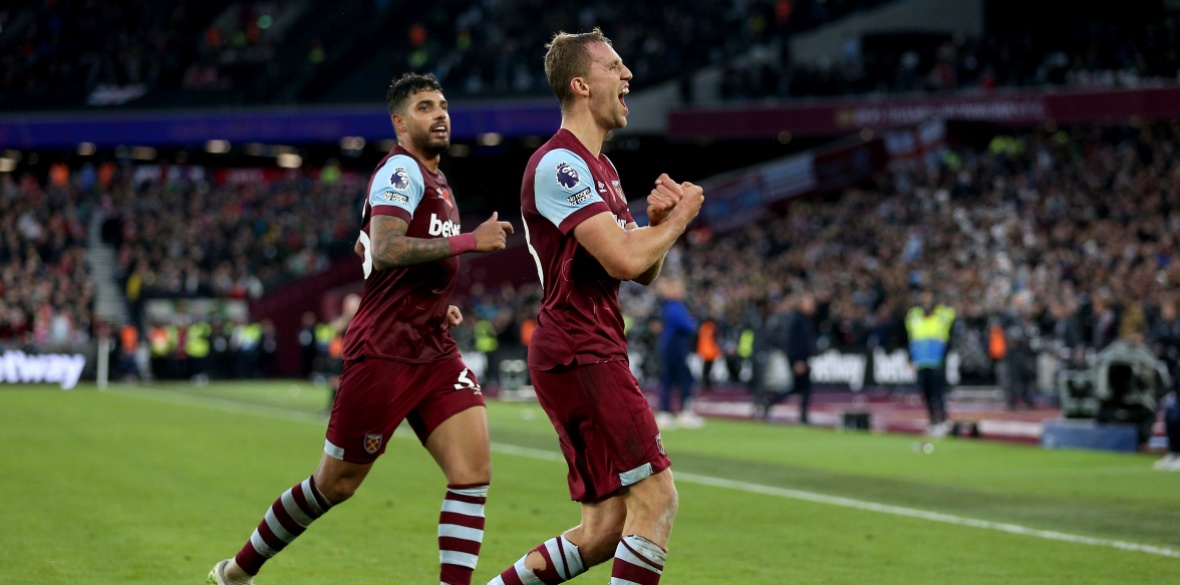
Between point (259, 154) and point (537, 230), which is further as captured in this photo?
point (259, 154)

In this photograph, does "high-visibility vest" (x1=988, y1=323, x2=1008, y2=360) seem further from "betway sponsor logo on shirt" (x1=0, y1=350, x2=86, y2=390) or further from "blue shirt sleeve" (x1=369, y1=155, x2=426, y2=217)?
"blue shirt sleeve" (x1=369, y1=155, x2=426, y2=217)

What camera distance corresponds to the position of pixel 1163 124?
124 ft

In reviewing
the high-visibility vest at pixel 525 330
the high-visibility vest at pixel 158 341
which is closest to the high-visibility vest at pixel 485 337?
the high-visibility vest at pixel 525 330

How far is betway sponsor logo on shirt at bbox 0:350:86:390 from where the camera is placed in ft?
116

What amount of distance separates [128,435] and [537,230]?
15145 millimetres

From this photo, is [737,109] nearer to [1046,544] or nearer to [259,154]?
[259,154]

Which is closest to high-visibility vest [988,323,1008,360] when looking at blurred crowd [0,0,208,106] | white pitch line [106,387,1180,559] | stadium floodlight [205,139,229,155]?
white pitch line [106,387,1180,559]

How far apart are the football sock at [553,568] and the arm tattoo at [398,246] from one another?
1406 mm

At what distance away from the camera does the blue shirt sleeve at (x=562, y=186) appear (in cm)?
520

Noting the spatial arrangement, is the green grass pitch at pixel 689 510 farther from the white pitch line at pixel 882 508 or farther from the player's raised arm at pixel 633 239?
the player's raised arm at pixel 633 239

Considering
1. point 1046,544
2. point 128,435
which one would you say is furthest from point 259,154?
point 1046,544

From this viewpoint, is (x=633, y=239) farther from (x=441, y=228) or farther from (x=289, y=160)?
(x=289, y=160)

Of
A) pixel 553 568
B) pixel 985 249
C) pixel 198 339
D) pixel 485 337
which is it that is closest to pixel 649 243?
pixel 553 568

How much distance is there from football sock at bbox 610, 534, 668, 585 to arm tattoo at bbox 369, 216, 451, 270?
166 centimetres
